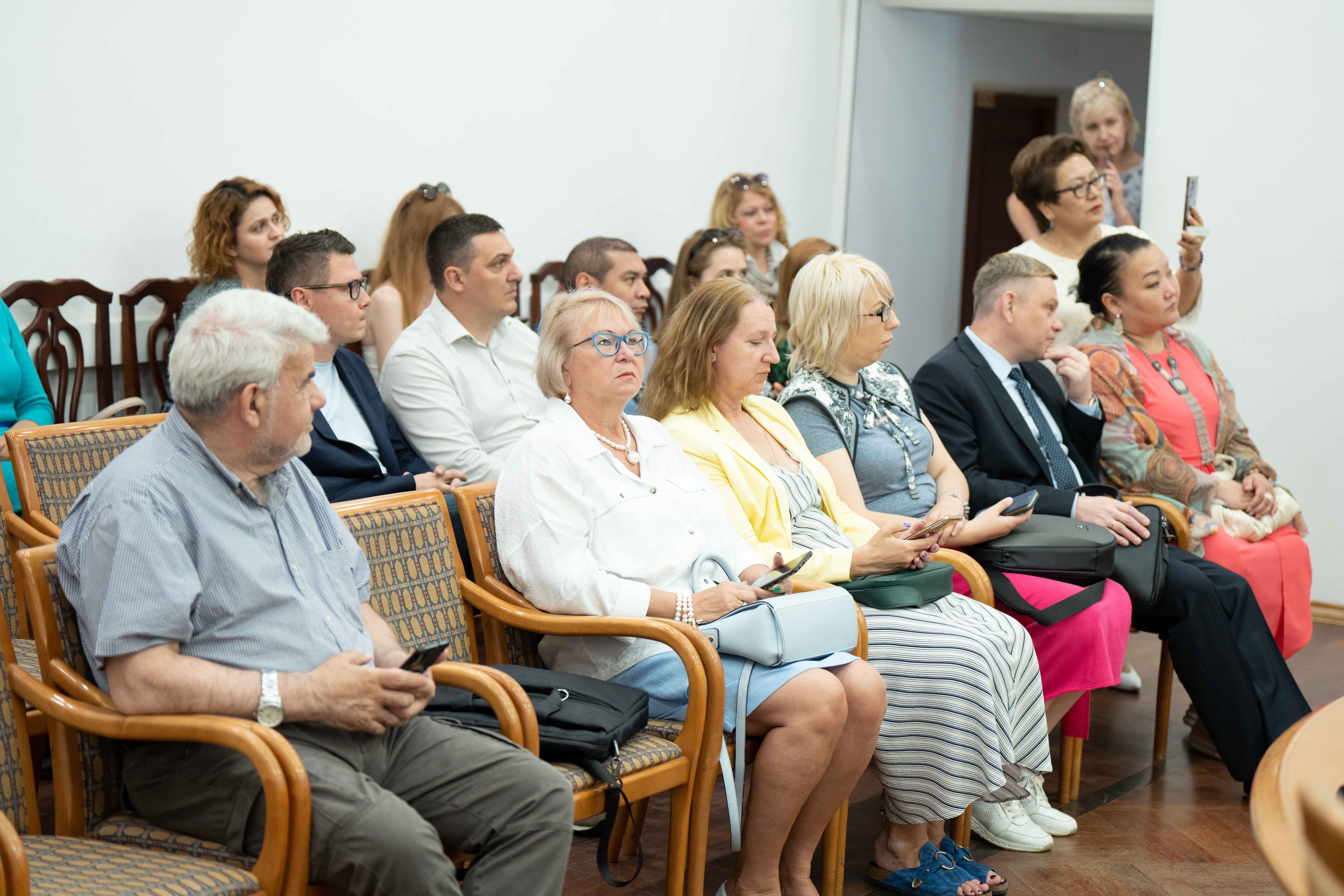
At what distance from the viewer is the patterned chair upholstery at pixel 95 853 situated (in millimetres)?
1646

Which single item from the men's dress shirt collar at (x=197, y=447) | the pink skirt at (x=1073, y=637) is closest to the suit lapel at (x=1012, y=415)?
the pink skirt at (x=1073, y=637)

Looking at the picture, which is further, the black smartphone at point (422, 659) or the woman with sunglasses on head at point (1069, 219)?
the woman with sunglasses on head at point (1069, 219)

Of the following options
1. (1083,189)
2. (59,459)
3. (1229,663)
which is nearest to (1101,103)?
(1083,189)

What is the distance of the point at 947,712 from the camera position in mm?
2678

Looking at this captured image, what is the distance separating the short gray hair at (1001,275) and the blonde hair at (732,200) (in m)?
1.85

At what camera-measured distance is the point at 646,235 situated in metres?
5.77

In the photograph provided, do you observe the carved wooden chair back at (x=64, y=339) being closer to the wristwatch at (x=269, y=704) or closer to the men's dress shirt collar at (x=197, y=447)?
the men's dress shirt collar at (x=197, y=447)

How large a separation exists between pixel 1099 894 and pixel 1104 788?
27.2 inches

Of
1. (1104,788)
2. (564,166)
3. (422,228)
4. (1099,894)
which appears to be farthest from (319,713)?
(564,166)

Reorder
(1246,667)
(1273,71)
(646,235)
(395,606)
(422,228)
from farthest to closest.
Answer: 1. (646,235)
2. (1273,71)
3. (422,228)
4. (1246,667)
5. (395,606)

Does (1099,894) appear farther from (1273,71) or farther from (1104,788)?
(1273,71)

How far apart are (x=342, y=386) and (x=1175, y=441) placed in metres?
2.48

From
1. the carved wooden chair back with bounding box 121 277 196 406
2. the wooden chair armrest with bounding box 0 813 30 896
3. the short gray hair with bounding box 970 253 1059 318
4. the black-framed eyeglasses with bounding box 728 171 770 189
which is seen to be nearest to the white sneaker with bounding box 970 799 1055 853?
the short gray hair with bounding box 970 253 1059 318

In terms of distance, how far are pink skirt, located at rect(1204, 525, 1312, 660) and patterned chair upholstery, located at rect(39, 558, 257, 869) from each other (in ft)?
9.36
